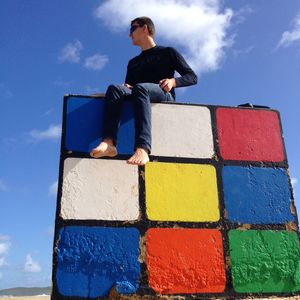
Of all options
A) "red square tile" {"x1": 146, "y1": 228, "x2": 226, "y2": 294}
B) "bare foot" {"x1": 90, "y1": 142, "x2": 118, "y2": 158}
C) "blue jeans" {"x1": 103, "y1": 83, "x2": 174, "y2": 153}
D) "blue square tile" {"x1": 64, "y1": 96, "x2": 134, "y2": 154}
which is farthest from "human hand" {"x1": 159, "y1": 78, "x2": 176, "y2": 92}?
"red square tile" {"x1": 146, "y1": 228, "x2": 226, "y2": 294}

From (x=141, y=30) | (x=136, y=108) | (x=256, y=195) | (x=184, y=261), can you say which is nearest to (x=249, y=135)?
(x=256, y=195)

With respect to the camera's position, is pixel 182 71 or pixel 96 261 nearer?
pixel 96 261

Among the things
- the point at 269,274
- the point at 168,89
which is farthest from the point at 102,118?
the point at 269,274

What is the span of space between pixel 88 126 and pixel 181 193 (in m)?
0.52

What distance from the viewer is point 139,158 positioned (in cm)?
165

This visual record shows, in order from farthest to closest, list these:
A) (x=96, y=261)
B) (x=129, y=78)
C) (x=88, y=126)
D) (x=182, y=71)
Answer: (x=129, y=78) → (x=182, y=71) → (x=88, y=126) → (x=96, y=261)

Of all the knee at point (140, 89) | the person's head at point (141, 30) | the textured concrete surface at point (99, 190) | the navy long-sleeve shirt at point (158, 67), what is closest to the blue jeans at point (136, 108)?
the knee at point (140, 89)

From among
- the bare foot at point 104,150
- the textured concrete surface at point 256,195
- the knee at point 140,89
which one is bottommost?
the textured concrete surface at point 256,195

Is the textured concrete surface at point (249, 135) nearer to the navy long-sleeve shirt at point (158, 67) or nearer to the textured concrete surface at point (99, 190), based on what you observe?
the navy long-sleeve shirt at point (158, 67)

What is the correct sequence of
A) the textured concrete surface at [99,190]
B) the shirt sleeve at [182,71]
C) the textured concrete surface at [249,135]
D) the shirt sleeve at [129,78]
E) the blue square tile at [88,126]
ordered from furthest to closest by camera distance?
the shirt sleeve at [129,78] → the shirt sleeve at [182,71] → the textured concrete surface at [249,135] → the blue square tile at [88,126] → the textured concrete surface at [99,190]

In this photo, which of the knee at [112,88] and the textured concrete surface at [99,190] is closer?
the textured concrete surface at [99,190]

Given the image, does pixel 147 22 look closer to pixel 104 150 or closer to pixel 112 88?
pixel 112 88

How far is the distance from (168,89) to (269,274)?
983 mm

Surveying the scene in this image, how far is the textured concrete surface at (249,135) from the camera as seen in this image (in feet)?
6.33
